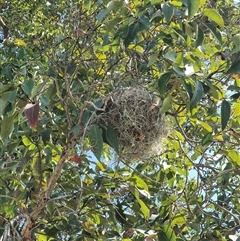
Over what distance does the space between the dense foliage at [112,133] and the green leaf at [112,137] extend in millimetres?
46

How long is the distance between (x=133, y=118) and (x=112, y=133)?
0.07m

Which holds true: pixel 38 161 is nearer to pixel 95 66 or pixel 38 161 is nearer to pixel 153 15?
pixel 95 66

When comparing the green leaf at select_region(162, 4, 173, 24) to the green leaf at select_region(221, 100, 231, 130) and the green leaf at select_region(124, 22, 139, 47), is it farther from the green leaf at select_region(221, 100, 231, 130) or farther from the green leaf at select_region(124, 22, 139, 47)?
the green leaf at select_region(221, 100, 231, 130)

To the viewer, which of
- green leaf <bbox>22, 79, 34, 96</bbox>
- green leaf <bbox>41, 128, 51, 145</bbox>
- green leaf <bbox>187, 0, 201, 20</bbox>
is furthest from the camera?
green leaf <bbox>41, 128, 51, 145</bbox>

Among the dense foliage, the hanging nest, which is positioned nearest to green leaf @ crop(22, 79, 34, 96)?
the dense foliage

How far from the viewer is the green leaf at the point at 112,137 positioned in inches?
64.3

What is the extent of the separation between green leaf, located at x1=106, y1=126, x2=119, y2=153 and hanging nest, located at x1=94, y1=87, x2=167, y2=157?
0.02m

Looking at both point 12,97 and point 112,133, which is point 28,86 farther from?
point 112,133

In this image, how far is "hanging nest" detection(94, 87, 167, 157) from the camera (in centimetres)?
166

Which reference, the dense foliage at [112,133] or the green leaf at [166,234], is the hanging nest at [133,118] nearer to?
the dense foliage at [112,133]

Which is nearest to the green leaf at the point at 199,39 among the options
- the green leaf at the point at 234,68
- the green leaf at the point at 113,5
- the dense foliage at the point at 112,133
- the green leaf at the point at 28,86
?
the dense foliage at the point at 112,133

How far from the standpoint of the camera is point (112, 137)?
1643 millimetres

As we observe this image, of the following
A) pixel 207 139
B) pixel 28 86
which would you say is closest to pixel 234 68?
pixel 207 139

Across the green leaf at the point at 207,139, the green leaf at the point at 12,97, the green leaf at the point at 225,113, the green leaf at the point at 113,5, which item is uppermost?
the green leaf at the point at 113,5
